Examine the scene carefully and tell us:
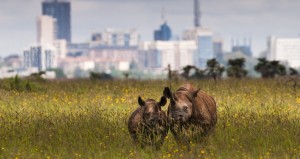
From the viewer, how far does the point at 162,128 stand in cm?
1391

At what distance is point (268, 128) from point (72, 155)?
4.39 meters

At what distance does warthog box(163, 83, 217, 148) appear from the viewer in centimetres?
1357

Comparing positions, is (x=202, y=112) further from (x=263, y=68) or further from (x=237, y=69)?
(x=237, y=69)

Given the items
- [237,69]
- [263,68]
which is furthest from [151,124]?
[237,69]

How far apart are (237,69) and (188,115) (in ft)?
123

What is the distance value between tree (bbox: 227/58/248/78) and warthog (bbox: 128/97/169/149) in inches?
1305

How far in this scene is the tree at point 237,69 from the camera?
4901 cm

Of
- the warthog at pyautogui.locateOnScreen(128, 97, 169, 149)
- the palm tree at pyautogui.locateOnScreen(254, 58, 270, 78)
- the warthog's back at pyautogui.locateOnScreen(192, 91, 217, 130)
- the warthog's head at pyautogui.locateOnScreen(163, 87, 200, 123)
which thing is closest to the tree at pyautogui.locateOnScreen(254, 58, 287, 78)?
the palm tree at pyautogui.locateOnScreen(254, 58, 270, 78)

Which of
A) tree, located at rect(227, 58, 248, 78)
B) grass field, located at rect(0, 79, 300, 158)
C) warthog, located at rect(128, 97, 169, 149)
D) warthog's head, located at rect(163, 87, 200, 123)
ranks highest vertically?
warthog's head, located at rect(163, 87, 200, 123)

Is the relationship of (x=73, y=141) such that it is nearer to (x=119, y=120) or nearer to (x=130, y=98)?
(x=119, y=120)

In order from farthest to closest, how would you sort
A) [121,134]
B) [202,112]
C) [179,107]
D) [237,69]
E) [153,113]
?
[237,69] → [121,134] → [202,112] → [153,113] → [179,107]

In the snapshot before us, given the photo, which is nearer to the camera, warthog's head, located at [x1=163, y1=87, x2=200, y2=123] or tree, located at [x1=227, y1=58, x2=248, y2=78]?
warthog's head, located at [x1=163, y1=87, x2=200, y2=123]

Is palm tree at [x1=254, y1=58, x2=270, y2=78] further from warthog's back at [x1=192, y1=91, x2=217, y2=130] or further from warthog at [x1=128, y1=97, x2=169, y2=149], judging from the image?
warthog at [x1=128, y1=97, x2=169, y2=149]

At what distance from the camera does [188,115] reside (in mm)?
→ 13664
